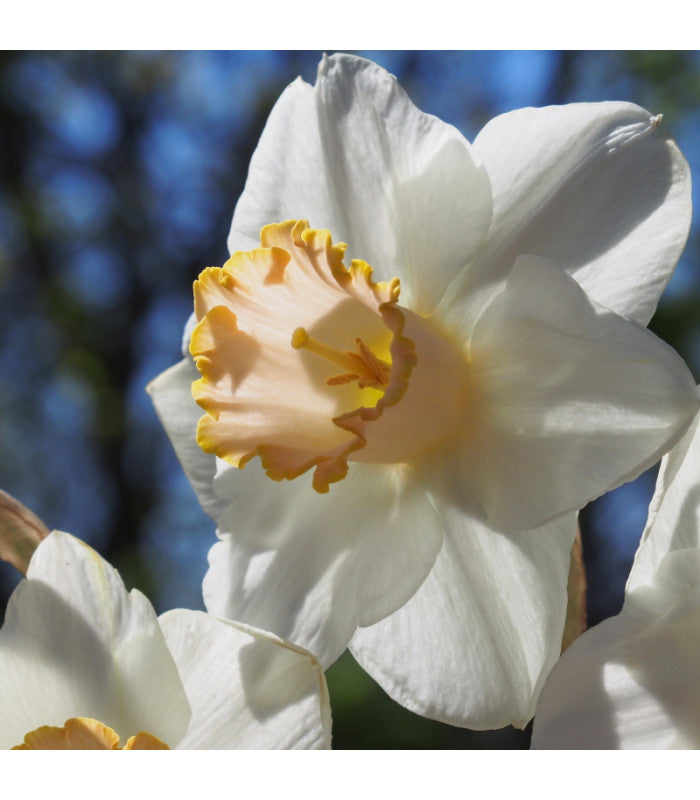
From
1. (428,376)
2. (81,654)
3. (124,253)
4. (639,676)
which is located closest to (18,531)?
(81,654)

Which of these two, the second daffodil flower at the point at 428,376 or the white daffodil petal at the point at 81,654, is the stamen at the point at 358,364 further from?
the white daffodil petal at the point at 81,654

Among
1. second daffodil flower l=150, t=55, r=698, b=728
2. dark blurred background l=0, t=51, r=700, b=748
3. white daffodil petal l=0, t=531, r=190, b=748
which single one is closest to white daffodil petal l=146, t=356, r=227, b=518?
second daffodil flower l=150, t=55, r=698, b=728

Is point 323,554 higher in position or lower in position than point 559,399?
lower

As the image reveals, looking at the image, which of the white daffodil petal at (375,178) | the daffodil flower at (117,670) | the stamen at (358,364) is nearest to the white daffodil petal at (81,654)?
the daffodil flower at (117,670)

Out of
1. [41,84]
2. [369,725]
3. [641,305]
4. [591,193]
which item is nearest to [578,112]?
[591,193]

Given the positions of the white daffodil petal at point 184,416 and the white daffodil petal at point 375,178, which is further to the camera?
the white daffodil petal at point 184,416

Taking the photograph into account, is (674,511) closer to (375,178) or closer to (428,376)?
(428,376)
